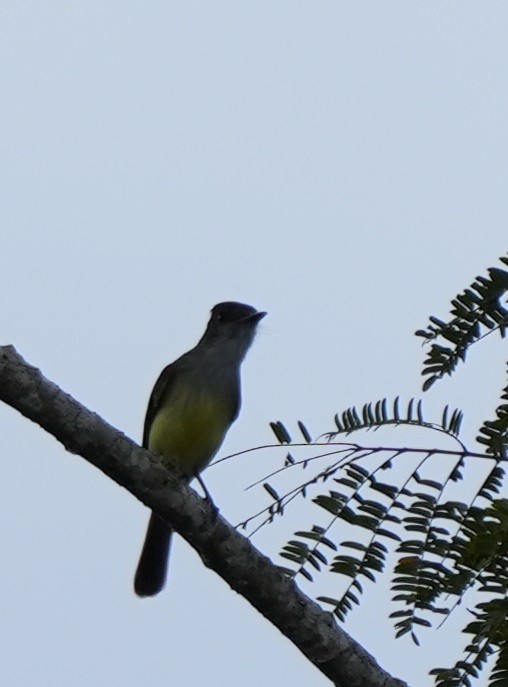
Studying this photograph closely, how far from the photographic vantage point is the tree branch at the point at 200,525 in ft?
10.1

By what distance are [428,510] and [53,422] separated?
1.05 m

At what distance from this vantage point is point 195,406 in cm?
582

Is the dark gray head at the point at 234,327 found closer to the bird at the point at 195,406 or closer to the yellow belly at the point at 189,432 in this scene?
the bird at the point at 195,406

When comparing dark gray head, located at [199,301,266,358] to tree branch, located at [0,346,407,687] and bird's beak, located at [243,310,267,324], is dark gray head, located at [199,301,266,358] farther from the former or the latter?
tree branch, located at [0,346,407,687]

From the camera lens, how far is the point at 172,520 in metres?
3.38

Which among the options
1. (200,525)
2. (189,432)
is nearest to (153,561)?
(189,432)

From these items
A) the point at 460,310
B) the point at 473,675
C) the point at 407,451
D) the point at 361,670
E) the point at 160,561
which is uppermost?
the point at 160,561

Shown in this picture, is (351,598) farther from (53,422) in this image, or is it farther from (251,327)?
(251,327)

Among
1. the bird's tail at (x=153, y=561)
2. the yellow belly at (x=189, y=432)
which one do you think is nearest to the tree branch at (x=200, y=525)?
the yellow belly at (x=189, y=432)

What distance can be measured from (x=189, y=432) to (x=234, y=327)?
38.8 inches

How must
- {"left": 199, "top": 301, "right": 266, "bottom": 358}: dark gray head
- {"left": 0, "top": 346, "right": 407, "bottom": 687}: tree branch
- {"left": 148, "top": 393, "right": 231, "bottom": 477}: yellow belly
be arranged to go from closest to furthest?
{"left": 0, "top": 346, "right": 407, "bottom": 687}: tree branch, {"left": 148, "top": 393, "right": 231, "bottom": 477}: yellow belly, {"left": 199, "top": 301, "right": 266, "bottom": 358}: dark gray head

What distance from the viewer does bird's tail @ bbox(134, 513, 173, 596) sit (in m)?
6.03

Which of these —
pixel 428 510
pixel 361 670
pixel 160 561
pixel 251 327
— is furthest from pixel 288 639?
pixel 251 327

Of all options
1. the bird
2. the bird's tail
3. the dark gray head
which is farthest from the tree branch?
the dark gray head
